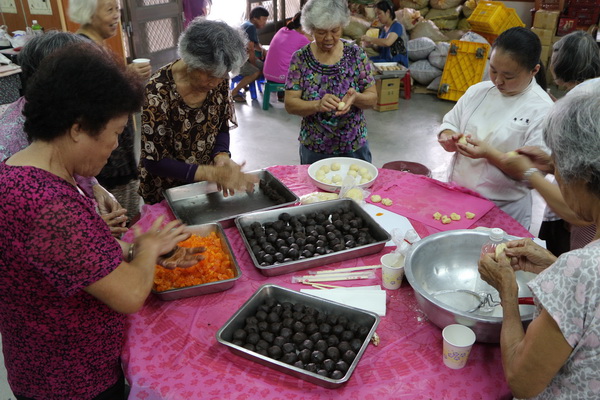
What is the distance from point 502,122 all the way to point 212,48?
1.51m

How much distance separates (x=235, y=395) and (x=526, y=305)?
1032 millimetres

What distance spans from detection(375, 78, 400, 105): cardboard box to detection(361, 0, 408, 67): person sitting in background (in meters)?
0.51

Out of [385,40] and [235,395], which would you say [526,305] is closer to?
[235,395]

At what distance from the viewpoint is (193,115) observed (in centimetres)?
238

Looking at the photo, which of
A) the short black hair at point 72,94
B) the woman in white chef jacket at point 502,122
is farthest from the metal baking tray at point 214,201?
the short black hair at point 72,94

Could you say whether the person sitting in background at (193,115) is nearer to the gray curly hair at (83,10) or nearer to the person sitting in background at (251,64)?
the gray curly hair at (83,10)

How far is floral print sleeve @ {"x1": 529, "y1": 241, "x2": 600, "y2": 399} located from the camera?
1042 mm

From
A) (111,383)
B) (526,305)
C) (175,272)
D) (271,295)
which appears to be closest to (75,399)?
(111,383)

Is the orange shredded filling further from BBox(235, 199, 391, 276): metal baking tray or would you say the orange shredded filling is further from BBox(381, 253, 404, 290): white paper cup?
BBox(381, 253, 404, 290): white paper cup

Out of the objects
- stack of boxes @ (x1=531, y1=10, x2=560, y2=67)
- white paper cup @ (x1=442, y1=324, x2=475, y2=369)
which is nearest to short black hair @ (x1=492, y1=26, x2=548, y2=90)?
white paper cup @ (x1=442, y1=324, x2=475, y2=369)

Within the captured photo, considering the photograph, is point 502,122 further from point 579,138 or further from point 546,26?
point 546,26

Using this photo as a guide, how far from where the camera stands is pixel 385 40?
702cm

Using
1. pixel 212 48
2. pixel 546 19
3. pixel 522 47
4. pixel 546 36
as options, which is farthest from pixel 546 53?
pixel 212 48

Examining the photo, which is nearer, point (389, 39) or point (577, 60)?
point (577, 60)
